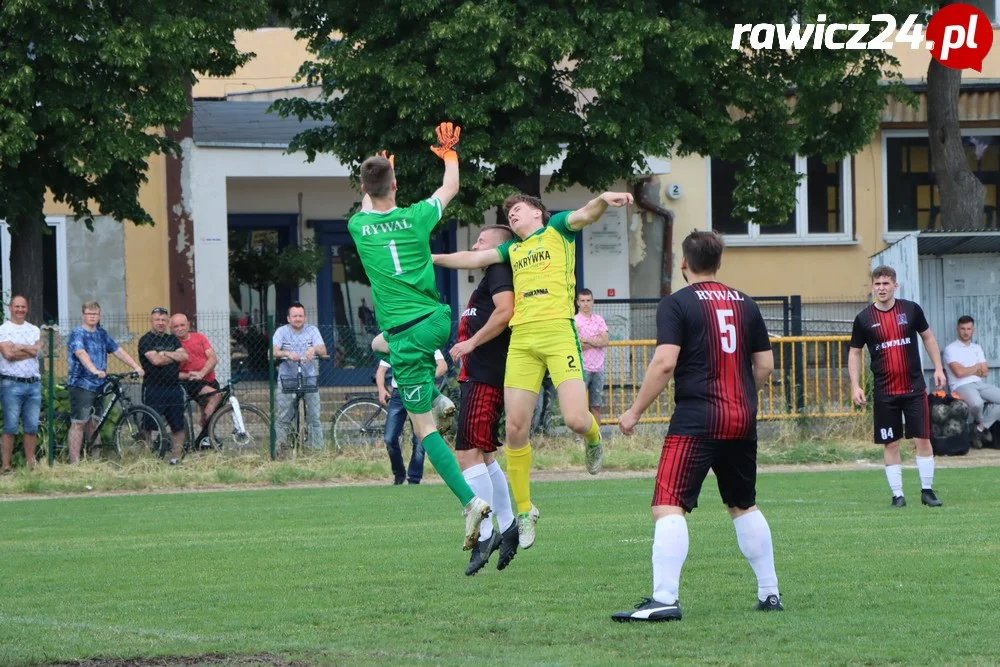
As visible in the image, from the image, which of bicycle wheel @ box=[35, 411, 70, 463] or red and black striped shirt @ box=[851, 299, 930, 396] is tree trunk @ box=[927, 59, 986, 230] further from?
bicycle wheel @ box=[35, 411, 70, 463]

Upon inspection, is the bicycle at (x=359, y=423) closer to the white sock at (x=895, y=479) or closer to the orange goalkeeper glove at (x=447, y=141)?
the white sock at (x=895, y=479)

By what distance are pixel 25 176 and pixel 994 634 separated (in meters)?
15.9

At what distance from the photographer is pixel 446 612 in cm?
702

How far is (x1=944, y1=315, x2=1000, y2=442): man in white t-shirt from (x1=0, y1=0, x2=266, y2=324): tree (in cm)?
1084

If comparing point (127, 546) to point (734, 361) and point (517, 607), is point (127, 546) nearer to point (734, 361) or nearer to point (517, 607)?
point (517, 607)

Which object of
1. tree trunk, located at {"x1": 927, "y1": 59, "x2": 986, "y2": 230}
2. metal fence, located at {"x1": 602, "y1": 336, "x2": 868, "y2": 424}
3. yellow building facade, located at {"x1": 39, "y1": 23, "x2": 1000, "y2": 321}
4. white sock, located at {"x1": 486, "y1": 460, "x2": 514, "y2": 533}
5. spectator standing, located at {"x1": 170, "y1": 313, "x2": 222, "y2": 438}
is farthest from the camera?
yellow building facade, located at {"x1": 39, "y1": 23, "x2": 1000, "y2": 321}

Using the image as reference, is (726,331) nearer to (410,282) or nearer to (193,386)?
(410,282)

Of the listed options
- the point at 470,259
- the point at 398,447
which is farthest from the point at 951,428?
the point at 470,259

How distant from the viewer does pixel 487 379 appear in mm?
9031

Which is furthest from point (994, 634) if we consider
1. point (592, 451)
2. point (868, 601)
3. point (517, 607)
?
point (592, 451)

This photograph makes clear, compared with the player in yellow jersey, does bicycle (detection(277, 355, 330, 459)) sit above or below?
below

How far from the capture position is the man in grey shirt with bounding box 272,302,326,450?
1912 centimetres

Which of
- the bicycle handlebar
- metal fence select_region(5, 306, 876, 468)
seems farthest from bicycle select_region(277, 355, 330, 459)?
the bicycle handlebar

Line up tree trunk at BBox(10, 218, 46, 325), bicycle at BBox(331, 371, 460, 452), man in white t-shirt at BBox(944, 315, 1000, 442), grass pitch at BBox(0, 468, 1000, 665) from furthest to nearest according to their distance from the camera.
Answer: man in white t-shirt at BBox(944, 315, 1000, 442)
tree trunk at BBox(10, 218, 46, 325)
bicycle at BBox(331, 371, 460, 452)
grass pitch at BBox(0, 468, 1000, 665)
